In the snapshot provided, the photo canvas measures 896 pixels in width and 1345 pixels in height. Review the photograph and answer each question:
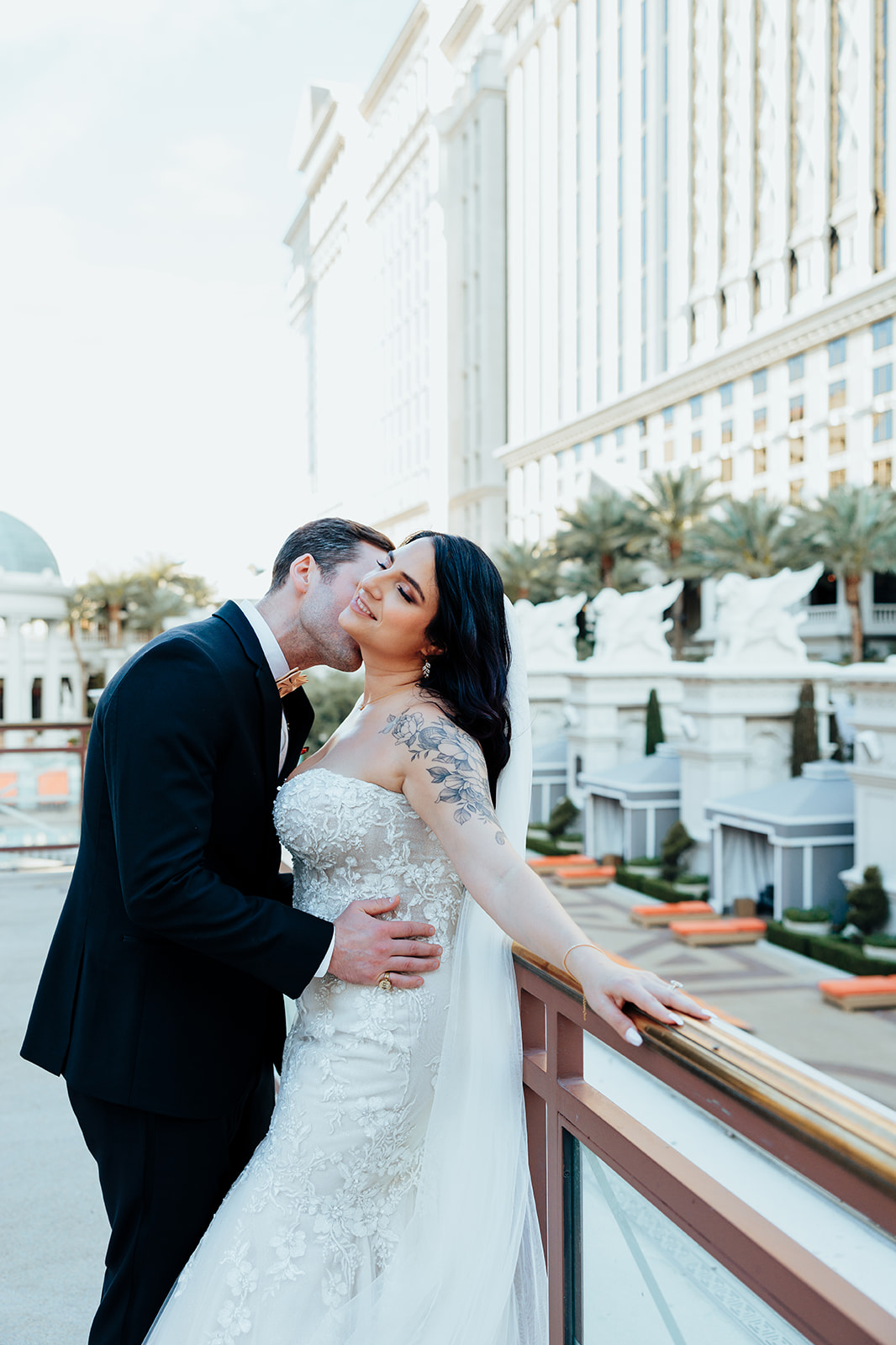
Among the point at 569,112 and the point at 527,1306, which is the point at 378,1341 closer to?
the point at 527,1306

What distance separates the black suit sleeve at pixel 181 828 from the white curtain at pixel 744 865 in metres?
18.1

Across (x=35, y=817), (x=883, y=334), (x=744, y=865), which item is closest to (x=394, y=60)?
(x=883, y=334)

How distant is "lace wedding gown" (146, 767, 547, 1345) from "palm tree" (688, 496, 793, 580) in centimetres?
2934

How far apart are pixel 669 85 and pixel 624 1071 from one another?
2139 inches

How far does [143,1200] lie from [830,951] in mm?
15870

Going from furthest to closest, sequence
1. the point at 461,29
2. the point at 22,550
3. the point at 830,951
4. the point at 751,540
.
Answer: the point at 461,29 < the point at 22,550 < the point at 751,540 < the point at 830,951

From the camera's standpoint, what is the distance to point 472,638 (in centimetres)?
207

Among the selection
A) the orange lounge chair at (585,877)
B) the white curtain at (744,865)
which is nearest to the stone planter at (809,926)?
the white curtain at (744,865)

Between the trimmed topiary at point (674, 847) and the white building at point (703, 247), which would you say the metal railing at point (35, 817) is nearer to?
the trimmed topiary at point (674, 847)

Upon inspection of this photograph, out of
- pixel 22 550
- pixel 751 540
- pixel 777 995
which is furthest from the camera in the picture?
pixel 22 550

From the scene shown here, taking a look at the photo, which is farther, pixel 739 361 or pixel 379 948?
pixel 739 361

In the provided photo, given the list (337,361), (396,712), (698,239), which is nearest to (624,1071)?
(396,712)

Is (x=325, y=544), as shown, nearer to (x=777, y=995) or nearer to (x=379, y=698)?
(x=379, y=698)

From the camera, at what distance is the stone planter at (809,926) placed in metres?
17.1
